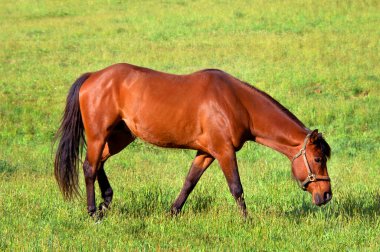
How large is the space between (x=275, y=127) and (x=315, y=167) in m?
0.59

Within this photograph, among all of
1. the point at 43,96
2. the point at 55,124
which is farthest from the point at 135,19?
the point at 55,124

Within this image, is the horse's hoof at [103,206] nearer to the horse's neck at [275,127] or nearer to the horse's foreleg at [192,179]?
the horse's foreleg at [192,179]

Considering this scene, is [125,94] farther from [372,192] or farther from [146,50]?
[146,50]

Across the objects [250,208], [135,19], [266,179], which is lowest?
[135,19]

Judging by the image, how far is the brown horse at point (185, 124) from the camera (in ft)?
23.7

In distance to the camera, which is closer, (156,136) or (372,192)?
(156,136)

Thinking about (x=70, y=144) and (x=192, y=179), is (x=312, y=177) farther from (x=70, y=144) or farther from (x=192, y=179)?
(x=70, y=144)

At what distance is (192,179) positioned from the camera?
7.65m

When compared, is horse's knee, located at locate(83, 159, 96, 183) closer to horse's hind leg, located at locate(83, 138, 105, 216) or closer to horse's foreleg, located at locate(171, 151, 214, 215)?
horse's hind leg, located at locate(83, 138, 105, 216)

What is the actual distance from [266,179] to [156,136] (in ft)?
9.34

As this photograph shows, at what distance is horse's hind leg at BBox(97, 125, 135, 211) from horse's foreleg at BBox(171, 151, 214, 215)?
0.79 m

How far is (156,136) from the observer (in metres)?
7.62

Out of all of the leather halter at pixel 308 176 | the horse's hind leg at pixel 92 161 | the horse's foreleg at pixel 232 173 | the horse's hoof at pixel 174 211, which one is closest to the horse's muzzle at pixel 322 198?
the leather halter at pixel 308 176

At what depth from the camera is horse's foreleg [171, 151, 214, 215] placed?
7.64 m
